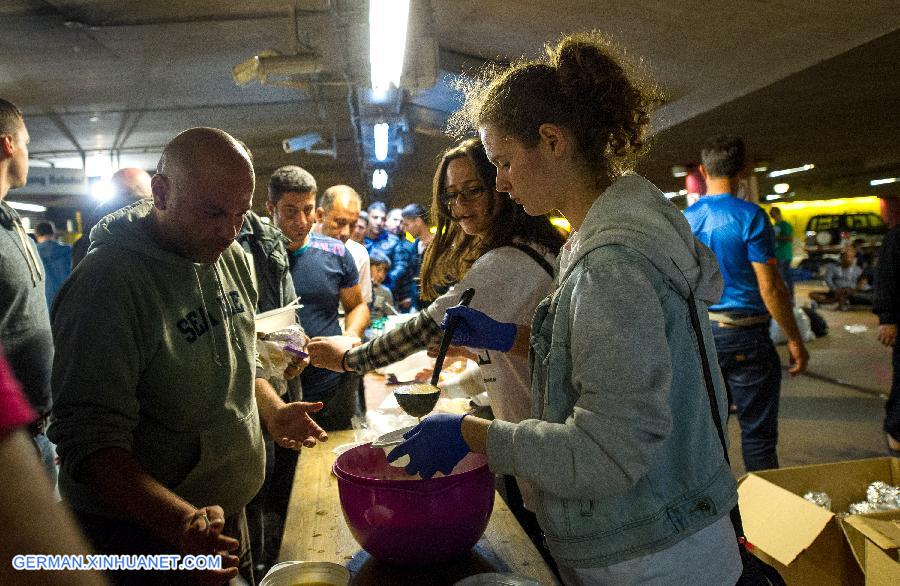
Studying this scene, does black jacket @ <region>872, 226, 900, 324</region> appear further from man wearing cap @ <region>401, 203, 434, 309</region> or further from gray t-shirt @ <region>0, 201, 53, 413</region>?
gray t-shirt @ <region>0, 201, 53, 413</region>

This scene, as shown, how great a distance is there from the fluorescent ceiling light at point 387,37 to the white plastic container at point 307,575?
10.3 ft

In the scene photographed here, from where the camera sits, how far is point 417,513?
142 centimetres

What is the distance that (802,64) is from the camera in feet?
18.4

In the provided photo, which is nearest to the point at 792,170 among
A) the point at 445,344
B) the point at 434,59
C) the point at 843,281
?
the point at 843,281

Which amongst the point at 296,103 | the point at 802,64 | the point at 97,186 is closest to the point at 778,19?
the point at 802,64

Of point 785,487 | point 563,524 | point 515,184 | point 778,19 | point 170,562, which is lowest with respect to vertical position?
point 785,487

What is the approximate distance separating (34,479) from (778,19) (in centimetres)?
575

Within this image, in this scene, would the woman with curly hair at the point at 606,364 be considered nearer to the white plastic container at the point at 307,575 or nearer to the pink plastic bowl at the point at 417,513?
the pink plastic bowl at the point at 417,513

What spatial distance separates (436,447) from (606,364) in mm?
448

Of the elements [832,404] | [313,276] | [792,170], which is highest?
[792,170]

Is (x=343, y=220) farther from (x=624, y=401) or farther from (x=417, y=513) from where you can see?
(x=624, y=401)

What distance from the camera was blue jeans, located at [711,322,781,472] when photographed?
3.76m

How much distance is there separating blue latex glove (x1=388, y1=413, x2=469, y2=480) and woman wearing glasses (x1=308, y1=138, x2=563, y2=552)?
1.81 feet

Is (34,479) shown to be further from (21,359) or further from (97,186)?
(97,186)
